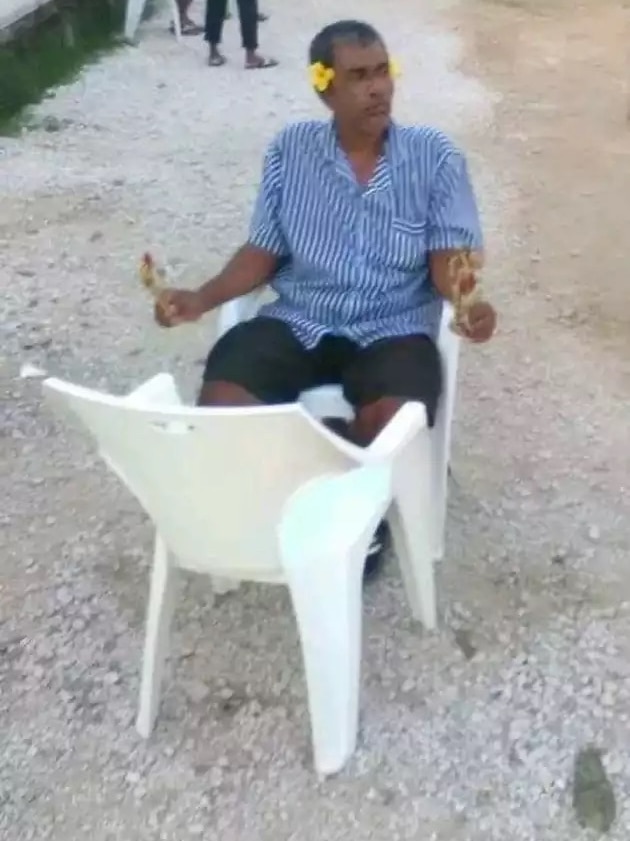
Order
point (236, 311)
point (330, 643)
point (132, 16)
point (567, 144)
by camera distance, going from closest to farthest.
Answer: point (330, 643), point (236, 311), point (567, 144), point (132, 16)

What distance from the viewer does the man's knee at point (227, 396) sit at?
2090 millimetres

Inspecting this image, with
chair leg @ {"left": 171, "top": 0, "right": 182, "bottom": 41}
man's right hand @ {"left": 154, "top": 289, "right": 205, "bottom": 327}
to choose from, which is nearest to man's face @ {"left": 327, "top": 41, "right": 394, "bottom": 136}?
man's right hand @ {"left": 154, "top": 289, "right": 205, "bottom": 327}

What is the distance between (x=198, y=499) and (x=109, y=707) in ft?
1.69

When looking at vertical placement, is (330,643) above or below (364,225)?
below

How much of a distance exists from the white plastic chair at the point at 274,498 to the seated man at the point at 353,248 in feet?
0.72

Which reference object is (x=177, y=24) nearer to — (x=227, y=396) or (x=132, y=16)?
(x=132, y=16)

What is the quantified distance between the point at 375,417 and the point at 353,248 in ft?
1.01

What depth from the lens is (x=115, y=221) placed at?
13.5ft

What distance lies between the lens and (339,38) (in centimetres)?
212

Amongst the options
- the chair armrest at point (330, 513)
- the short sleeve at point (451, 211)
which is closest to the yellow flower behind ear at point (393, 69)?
the short sleeve at point (451, 211)

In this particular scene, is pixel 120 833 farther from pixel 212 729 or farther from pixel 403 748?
pixel 403 748

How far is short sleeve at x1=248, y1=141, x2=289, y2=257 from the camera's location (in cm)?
221

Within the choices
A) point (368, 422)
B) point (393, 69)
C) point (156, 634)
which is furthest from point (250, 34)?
point (156, 634)

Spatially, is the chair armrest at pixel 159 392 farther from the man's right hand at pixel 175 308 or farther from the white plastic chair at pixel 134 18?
the white plastic chair at pixel 134 18
